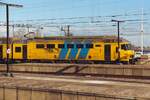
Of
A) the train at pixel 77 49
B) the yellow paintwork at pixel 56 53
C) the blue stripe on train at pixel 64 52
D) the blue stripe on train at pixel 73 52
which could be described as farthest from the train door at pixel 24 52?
the blue stripe on train at pixel 73 52

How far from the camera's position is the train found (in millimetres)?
47625

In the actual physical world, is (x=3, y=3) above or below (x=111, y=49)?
above

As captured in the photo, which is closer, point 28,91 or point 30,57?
point 28,91

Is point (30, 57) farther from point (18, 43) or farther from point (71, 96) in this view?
point (71, 96)

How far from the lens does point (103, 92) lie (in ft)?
64.3

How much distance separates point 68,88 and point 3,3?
1486cm

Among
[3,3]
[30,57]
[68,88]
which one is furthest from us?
[30,57]

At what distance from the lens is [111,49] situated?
156 ft

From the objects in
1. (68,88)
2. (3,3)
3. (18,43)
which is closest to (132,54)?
(18,43)

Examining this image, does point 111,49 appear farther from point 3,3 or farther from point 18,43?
point 3,3

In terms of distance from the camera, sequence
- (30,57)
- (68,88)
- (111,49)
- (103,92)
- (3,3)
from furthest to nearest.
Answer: (30,57)
(111,49)
(3,3)
(68,88)
(103,92)

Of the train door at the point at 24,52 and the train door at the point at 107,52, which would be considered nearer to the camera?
Answer: the train door at the point at 107,52

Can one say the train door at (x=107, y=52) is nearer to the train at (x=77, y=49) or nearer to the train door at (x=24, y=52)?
the train at (x=77, y=49)

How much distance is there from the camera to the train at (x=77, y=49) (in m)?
47.6
